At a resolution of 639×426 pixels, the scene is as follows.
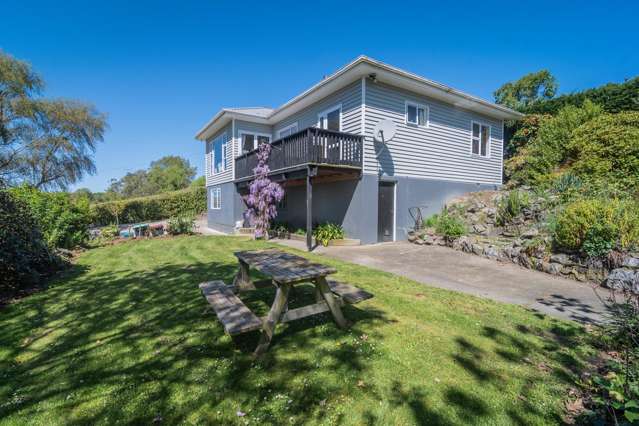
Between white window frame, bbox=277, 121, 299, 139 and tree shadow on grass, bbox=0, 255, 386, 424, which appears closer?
tree shadow on grass, bbox=0, 255, 386, 424

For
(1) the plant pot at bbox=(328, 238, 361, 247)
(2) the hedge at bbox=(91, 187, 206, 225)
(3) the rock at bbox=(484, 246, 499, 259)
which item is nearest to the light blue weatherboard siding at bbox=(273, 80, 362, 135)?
(1) the plant pot at bbox=(328, 238, 361, 247)

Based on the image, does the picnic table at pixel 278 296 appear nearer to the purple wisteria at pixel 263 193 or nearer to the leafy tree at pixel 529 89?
the purple wisteria at pixel 263 193

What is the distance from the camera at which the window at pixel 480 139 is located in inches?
524

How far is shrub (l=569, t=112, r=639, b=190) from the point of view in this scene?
9141 mm

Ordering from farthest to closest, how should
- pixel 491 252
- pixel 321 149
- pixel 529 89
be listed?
pixel 529 89 < pixel 321 149 < pixel 491 252

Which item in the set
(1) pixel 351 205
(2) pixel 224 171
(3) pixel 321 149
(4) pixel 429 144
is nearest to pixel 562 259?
(1) pixel 351 205

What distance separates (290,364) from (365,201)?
25.2ft

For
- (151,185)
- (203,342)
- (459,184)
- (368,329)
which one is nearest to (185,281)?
(203,342)

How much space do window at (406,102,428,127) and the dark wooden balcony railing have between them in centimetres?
269

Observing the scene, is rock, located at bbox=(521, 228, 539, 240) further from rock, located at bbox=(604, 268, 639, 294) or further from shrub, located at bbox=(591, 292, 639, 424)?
shrub, located at bbox=(591, 292, 639, 424)

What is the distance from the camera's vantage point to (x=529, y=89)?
25656 mm

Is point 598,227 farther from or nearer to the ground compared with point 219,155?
nearer to the ground

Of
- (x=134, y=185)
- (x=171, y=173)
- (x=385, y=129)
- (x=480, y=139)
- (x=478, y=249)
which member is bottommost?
(x=478, y=249)

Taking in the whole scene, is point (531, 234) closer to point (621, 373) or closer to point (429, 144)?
point (429, 144)
